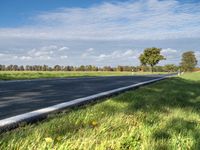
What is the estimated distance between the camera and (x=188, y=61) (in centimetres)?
14650

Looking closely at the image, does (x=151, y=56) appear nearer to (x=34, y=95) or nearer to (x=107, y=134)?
(x=34, y=95)

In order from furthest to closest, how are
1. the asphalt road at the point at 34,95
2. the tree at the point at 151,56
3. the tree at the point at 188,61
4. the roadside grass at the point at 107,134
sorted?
the tree at the point at 188,61, the tree at the point at 151,56, the asphalt road at the point at 34,95, the roadside grass at the point at 107,134

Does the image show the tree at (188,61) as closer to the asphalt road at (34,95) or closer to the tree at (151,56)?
the tree at (151,56)

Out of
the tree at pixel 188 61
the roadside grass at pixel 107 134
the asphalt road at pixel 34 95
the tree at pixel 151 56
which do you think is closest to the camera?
the roadside grass at pixel 107 134

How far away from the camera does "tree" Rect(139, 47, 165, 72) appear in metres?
99.7

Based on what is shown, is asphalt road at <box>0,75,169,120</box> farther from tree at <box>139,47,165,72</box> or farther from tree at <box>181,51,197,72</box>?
tree at <box>181,51,197,72</box>

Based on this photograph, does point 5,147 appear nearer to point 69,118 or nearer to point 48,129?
point 48,129

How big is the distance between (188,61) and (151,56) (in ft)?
168

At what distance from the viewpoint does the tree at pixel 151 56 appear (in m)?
99.7

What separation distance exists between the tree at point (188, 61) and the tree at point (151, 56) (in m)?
46.2

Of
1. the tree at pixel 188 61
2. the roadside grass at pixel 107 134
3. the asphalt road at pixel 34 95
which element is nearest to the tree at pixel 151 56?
the tree at pixel 188 61

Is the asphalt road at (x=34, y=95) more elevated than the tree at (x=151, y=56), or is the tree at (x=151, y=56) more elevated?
the tree at (x=151, y=56)

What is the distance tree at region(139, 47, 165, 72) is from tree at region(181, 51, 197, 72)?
1820 inches

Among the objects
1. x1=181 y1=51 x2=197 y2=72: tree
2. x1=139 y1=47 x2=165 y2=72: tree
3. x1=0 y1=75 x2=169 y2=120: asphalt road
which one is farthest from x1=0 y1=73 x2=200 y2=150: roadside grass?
x1=181 y1=51 x2=197 y2=72: tree
